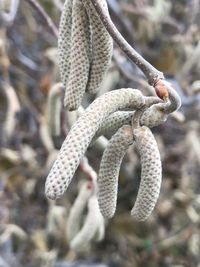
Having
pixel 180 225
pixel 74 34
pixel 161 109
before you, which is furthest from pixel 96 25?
pixel 180 225

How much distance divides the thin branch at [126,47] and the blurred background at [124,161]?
1.59 meters

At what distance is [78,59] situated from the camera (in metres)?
0.98

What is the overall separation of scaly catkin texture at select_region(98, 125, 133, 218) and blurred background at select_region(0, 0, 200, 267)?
4.91ft

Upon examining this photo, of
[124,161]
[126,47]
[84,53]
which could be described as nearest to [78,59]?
[84,53]

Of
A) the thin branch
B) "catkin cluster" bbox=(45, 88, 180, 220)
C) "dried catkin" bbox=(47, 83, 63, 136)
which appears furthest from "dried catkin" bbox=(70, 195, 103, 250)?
the thin branch

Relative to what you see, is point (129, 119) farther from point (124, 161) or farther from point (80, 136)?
point (124, 161)

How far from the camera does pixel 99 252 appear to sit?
10.4ft

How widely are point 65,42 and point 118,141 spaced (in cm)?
20

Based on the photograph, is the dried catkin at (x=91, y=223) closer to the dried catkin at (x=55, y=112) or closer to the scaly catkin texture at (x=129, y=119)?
the dried catkin at (x=55, y=112)

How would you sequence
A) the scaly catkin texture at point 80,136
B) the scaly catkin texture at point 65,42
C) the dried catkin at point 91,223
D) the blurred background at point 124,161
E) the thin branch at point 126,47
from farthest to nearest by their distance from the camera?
the blurred background at point 124,161 → the dried catkin at point 91,223 → the scaly catkin texture at point 65,42 → the thin branch at point 126,47 → the scaly catkin texture at point 80,136

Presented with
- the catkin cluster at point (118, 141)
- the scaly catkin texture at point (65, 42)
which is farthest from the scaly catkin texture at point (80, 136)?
the scaly catkin texture at point (65, 42)

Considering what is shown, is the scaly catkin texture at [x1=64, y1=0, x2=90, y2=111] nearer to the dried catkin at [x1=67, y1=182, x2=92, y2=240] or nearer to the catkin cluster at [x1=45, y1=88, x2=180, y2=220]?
the catkin cluster at [x1=45, y1=88, x2=180, y2=220]

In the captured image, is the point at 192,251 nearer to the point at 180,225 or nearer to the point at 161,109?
the point at 180,225

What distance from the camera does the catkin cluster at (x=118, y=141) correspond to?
0.81 m
